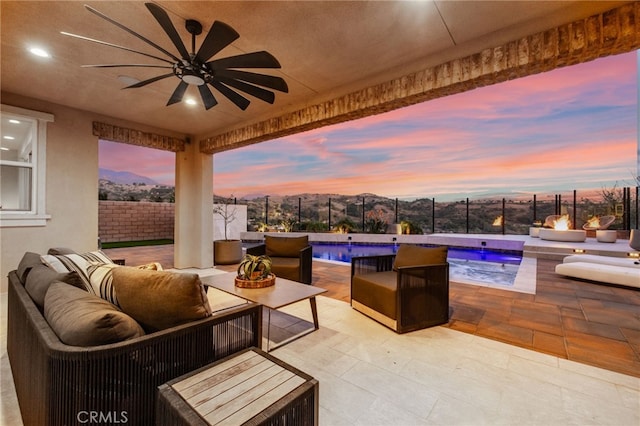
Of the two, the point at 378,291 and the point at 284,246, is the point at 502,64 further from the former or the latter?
the point at 284,246

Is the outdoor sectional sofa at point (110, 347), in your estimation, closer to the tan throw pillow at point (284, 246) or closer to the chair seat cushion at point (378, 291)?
the chair seat cushion at point (378, 291)

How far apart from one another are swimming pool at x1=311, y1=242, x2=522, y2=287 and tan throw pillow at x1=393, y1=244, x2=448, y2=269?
81.3 inches

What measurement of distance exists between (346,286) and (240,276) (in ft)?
6.76

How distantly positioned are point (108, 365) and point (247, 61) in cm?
224

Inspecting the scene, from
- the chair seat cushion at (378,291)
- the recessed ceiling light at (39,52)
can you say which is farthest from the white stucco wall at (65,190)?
the chair seat cushion at (378,291)

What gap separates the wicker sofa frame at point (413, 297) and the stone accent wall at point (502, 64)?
1.99 meters

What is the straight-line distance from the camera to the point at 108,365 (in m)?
1.11

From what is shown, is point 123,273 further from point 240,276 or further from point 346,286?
point 346,286

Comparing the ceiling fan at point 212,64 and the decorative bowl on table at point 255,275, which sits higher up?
the ceiling fan at point 212,64

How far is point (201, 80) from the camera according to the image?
2.54 meters

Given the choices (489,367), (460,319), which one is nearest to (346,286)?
(460,319)

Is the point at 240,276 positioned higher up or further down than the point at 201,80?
further down

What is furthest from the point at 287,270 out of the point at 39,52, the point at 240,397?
the point at 39,52

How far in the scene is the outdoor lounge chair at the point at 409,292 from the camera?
8.96 ft
